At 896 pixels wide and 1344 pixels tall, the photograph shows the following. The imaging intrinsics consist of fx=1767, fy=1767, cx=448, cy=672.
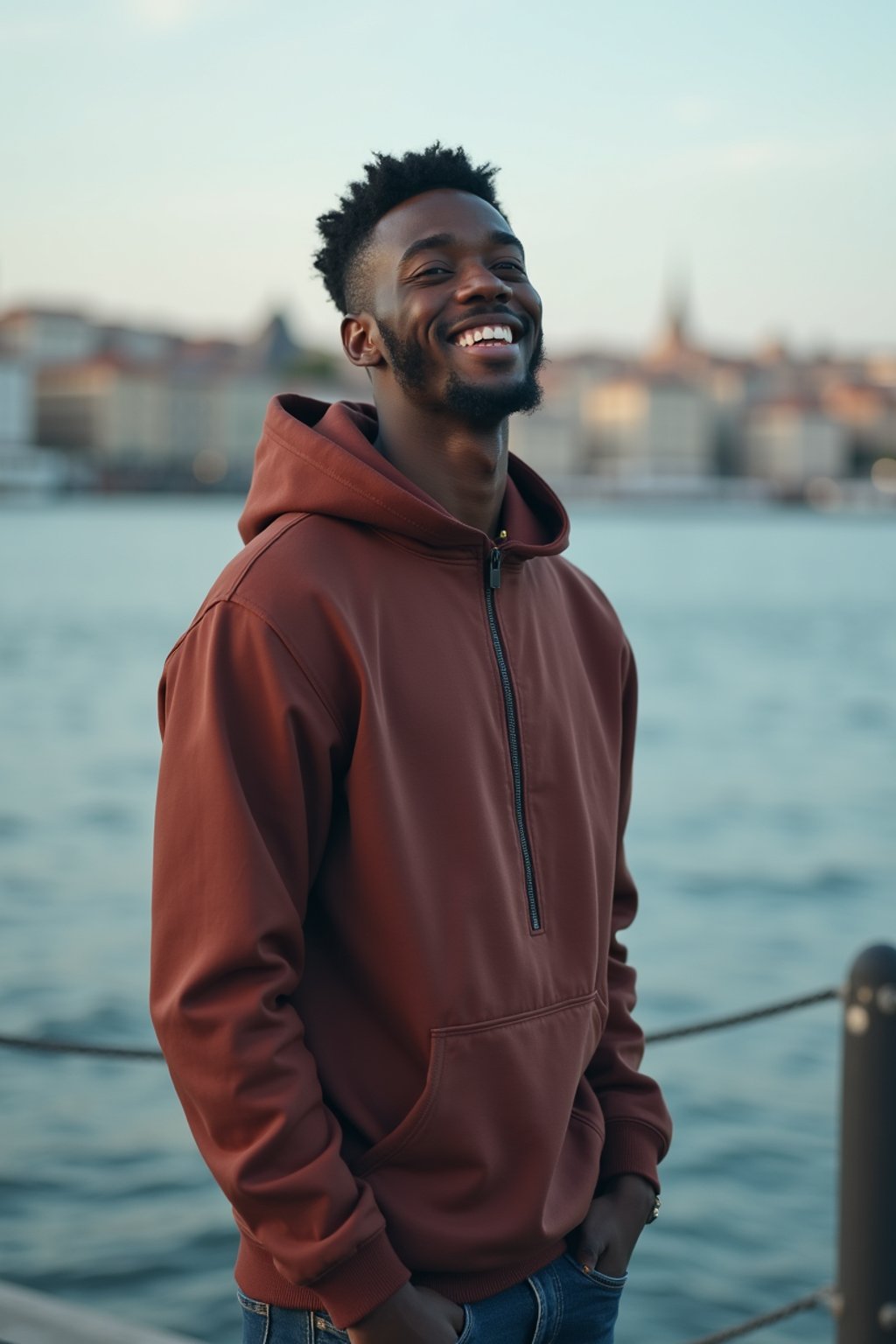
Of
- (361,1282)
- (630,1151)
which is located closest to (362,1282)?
(361,1282)

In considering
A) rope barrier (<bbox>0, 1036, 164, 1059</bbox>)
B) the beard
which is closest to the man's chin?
the beard

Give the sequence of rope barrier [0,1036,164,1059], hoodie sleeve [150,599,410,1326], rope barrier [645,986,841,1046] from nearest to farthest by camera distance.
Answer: hoodie sleeve [150,599,410,1326], rope barrier [645,986,841,1046], rope barrier [0,1036,164,1059]

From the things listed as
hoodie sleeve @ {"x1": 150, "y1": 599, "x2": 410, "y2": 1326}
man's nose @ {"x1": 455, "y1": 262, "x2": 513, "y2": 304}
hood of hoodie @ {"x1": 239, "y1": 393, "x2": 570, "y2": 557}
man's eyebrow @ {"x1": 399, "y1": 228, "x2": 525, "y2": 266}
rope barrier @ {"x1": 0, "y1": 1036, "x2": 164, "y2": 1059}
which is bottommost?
rope barrier @ {"x1": 0, "y1": 1036, "x2": 164, "y2": 1059}

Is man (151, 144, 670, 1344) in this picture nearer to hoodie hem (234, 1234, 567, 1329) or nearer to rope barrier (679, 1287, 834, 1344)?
hoodie hem (234, 1234, 567, 1329)

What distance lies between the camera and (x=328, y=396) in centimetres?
7638

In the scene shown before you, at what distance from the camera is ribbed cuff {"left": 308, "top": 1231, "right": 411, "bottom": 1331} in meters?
1.15

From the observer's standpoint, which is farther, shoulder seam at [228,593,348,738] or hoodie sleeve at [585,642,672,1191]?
hoodie sleeve at [585,642,672,1191]

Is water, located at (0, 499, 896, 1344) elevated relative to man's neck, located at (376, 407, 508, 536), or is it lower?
lower

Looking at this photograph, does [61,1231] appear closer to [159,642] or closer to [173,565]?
[159,642]

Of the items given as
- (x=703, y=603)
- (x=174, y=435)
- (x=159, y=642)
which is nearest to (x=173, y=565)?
(x=703, y=603)

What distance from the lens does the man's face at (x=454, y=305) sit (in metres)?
1.31

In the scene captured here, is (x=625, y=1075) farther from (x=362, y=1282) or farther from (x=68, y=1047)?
(x=68, y=1047)

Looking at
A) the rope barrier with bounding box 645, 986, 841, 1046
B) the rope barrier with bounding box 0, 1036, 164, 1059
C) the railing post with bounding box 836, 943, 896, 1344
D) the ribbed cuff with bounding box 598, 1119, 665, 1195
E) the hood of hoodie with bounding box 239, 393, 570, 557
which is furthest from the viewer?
the rope barrier with bounding box 0, 1036, 164, 1059

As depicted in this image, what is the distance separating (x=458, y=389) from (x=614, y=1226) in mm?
651
